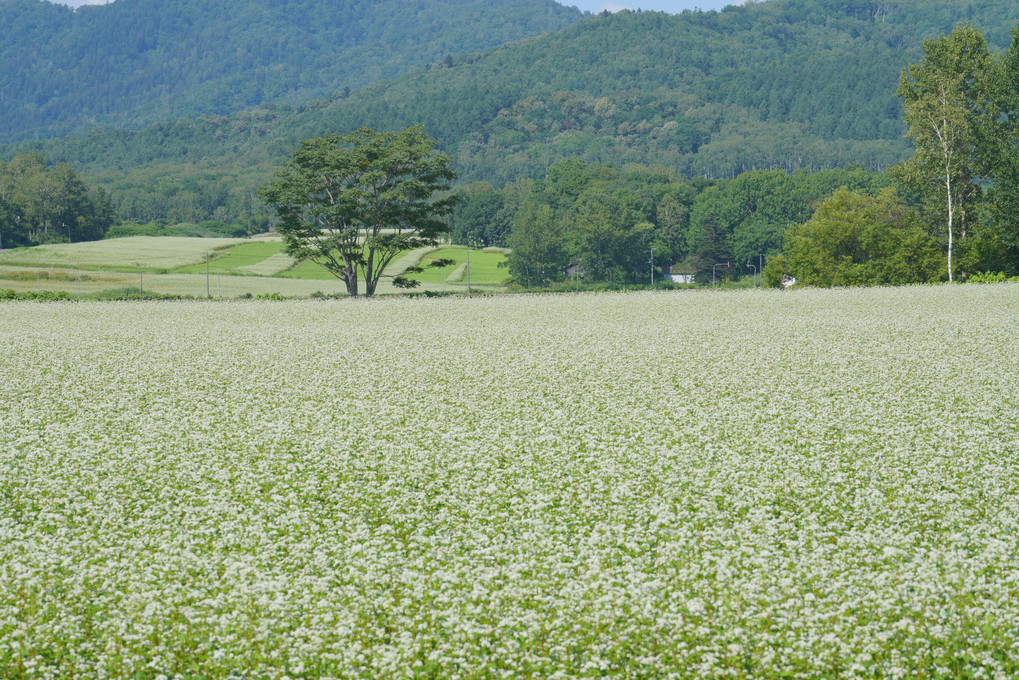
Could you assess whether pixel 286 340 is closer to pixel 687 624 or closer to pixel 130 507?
pixel 130 507

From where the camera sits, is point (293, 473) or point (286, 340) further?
Result: point (286, 340)

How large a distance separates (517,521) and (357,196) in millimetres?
52685

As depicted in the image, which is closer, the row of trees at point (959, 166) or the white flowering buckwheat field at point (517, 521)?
the white flowering buckwheat field at point (517, 521)

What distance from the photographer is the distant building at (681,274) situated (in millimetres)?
158750

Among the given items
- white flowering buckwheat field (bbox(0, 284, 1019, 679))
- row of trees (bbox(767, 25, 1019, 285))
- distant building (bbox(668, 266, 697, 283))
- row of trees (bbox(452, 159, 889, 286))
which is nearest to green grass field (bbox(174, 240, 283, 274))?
row of trees (bbox(452, 159, 889, 286))

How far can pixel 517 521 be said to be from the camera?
10617 mm

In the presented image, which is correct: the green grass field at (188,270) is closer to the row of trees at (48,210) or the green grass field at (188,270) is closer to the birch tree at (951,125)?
the row of trees at (48,210)

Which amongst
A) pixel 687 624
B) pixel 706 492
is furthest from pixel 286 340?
pixel 687 624

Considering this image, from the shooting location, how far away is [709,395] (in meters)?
18.9

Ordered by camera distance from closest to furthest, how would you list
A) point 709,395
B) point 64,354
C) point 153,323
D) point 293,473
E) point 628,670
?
point 628,670, point 293,473, point 709,395, point 64,354, point 153,323

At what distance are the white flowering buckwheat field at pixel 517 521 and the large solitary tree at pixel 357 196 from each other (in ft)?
126

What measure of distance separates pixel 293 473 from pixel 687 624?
A: 6.76 meters

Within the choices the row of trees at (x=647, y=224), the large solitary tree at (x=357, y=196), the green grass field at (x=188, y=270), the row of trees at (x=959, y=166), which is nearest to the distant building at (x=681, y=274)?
the row of trees at (x=647, y=224)

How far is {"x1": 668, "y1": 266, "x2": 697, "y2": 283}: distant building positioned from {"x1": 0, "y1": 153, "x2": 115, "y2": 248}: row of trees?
326 feet
